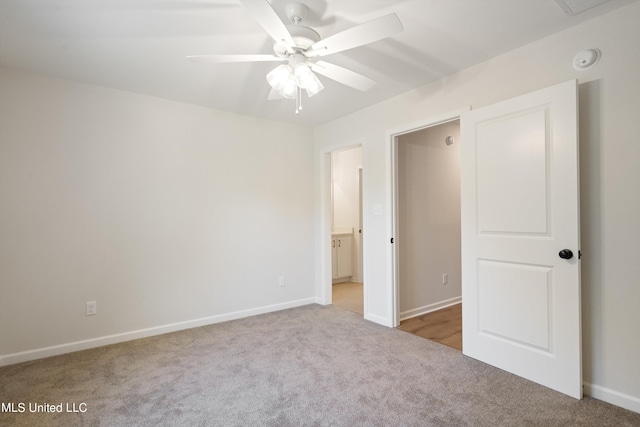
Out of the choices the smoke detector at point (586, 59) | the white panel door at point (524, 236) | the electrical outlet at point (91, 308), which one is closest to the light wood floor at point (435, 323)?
the white panel door at point (524, 236)

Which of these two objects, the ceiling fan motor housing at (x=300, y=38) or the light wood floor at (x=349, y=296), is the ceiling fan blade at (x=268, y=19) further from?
the light wood floor at (x=349, y=296)

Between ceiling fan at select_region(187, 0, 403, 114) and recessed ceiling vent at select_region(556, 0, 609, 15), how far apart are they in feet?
3.78

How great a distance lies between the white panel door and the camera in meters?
1.97

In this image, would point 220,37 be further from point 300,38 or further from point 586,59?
point 586,59

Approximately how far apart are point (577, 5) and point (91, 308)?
4289mm

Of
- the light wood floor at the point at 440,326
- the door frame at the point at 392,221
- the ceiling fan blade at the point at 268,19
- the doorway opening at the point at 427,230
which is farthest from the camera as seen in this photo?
the doorway opening at the point at 427,230

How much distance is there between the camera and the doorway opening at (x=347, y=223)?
5492 millimetres

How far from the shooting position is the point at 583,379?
2012 millimetres

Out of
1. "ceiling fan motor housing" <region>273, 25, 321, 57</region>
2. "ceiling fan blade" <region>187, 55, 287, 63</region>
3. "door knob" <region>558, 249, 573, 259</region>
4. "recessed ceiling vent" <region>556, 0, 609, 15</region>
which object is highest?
"recessed ceiling vent" <region>556, 0, 609, 15</region>

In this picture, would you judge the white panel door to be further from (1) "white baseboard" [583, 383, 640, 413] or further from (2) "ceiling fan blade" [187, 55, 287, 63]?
(2) "ceiling fan blade" [187, 55, 287, 63]

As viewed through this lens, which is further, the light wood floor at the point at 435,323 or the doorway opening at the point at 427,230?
the doorway opening at the point at 427,230

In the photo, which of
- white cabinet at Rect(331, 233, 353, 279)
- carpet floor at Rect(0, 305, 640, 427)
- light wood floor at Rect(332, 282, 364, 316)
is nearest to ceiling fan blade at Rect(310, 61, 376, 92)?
carpet floor at Rect(0, 305, 640, 427)

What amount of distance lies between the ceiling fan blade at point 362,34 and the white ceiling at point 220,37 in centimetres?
28

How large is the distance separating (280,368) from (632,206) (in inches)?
101
